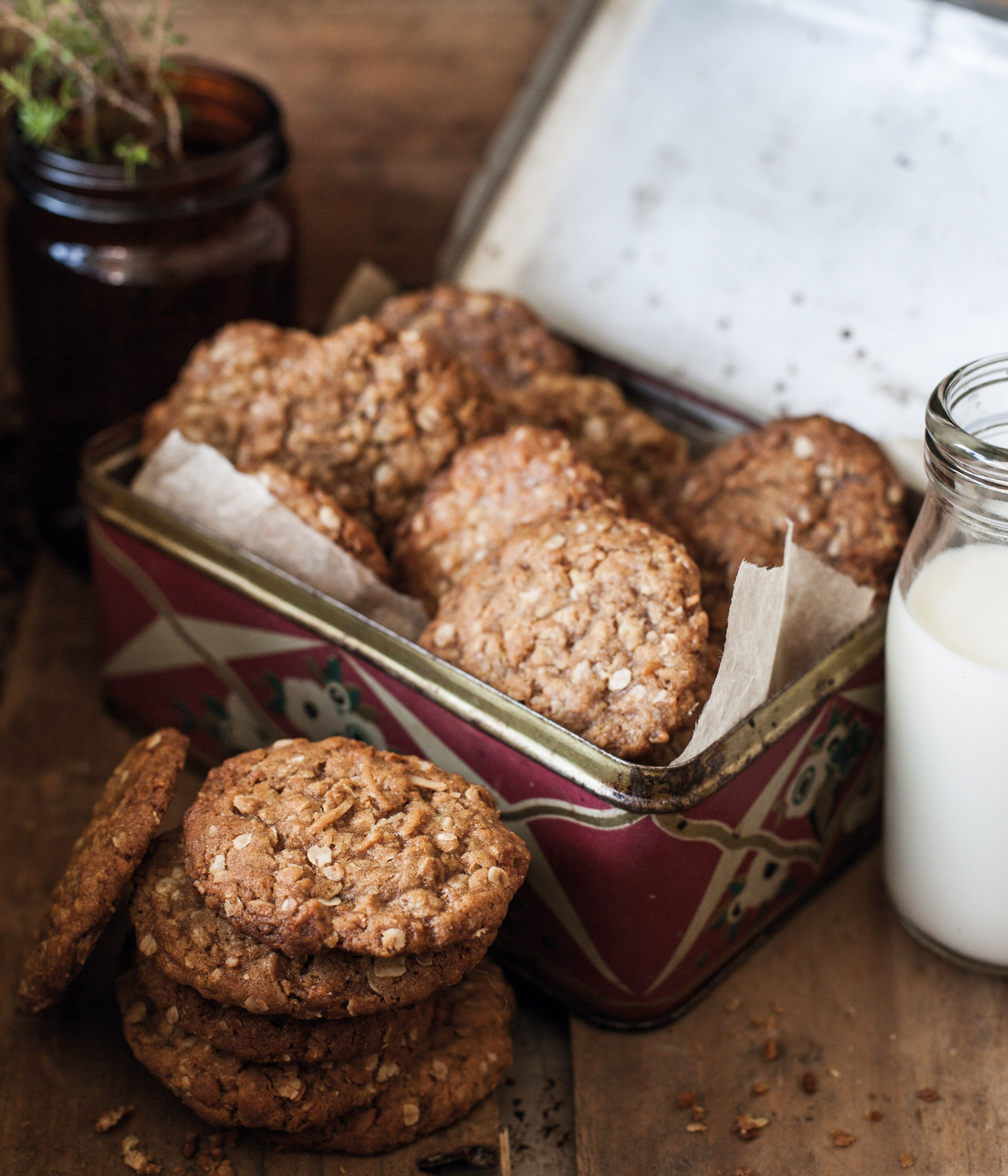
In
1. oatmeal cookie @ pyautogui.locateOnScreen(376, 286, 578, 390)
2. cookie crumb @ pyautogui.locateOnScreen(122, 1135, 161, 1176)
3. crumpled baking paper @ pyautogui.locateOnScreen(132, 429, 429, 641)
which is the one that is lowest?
cookie crumb @ pyautogui.locateOnScreen(122, 1135, 161, 1176)

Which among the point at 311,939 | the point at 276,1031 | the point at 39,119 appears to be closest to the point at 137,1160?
the point at 276,1031

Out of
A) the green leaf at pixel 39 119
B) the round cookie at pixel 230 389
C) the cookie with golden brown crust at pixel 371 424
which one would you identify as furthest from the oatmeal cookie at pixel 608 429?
the green leaf at pixel 39 119

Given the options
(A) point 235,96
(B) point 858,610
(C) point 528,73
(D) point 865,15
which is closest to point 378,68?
(C) point 528,73

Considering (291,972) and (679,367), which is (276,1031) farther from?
(679,367)

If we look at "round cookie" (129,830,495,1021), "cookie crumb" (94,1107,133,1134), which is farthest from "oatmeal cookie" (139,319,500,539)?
"cookie crumb" (94,1107,133,1134)

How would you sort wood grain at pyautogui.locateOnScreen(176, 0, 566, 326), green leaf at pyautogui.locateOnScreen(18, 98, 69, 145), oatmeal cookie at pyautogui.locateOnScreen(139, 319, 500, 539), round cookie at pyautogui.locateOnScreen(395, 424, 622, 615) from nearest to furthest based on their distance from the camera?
round cookie at pyautogui.locateOnScreen(395, 424, 622, 615) → oatmeal cookie at pyautogui.locateOnScreen(139, 319, 500, 539) → green leaf at pyautogui.locateOnScreen(18, 98, 69, 145) → wood grain at pyautogui.locateOnScreen(176, 0, 566, 326)

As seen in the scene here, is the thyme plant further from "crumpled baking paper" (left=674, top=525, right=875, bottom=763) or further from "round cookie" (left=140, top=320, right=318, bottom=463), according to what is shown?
"crumpled baking paper" (left=674, top=525, right=875, bottom=763)

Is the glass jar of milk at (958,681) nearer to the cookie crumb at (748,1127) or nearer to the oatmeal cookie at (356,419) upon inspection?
the cookie crumb at (748,1127)
